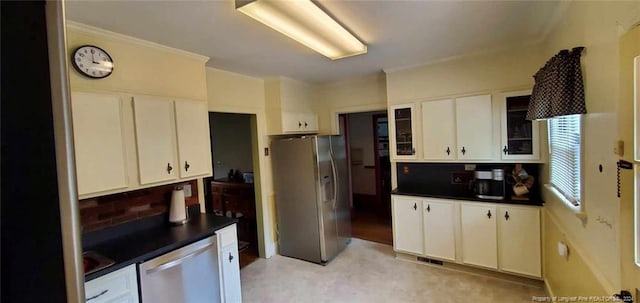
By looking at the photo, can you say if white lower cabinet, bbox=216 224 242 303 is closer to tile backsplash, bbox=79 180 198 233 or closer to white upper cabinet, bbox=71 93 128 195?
tile backsplash, bbox=79 180 198 233

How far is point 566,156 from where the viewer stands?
198 cm

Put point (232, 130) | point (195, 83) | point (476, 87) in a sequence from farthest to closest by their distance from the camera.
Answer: point (232, 130), point (476, 87), point (195, 83)

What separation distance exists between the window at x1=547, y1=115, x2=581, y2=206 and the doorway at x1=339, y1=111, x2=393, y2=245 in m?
2.86

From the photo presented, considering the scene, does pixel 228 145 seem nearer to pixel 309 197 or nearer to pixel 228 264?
pixel 309 197

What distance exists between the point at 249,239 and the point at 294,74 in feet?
8.18

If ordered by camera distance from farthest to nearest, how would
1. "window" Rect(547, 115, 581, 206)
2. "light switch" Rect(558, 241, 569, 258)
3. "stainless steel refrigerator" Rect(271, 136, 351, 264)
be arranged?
"stainless steel refrigerator" Rect(271, 136, 351, 264) < "light switch" Rect(558, 241, 569, 258) < "window" Rect(547, 115, 581, 206)

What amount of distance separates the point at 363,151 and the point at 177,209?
4.24m

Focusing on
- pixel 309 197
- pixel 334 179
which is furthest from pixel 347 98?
pixel 309 197

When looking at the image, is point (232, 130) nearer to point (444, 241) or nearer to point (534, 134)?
point (444, 241)

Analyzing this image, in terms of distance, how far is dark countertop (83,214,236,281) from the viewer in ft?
6.05

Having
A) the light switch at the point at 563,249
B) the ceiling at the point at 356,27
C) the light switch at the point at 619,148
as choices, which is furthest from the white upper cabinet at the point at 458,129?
the light switch at the point at 619,148

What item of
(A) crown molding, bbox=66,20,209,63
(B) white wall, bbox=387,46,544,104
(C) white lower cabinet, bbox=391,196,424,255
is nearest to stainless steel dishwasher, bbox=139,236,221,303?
(A) crown molding, bbox=66,20,209,63

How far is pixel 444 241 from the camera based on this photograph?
3168mm

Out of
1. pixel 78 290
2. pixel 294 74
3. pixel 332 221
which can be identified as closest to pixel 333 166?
pixel 332 221
